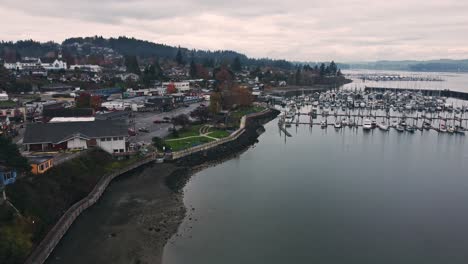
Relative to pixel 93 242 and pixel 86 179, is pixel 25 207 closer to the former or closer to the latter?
pixel 93 242

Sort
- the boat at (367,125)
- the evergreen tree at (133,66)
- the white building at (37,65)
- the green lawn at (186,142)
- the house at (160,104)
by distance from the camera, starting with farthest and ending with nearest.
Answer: the evergreen tree at (133,66)
the white building at (37,65)
the house at (160,104)
the boat at (367,125)
the green lawn at (186,142)

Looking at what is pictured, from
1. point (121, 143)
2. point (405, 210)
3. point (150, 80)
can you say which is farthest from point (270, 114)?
point (405, 210)

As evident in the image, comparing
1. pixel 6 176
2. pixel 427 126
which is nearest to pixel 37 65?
pixel 6 176

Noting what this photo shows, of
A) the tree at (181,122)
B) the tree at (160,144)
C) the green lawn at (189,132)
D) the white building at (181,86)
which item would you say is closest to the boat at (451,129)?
the green lawn at (189,132)

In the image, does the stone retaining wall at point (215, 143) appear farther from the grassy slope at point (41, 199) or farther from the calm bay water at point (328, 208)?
the grassy slope at point (41, 199)

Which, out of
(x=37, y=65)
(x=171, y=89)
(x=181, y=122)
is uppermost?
(x=37, y=65)

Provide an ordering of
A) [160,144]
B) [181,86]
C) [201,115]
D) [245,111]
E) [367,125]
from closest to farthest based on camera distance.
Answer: [160,144] → [201,115] → [367,125] → [245,111] → [181,86]

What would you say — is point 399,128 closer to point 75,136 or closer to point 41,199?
point 75,136
